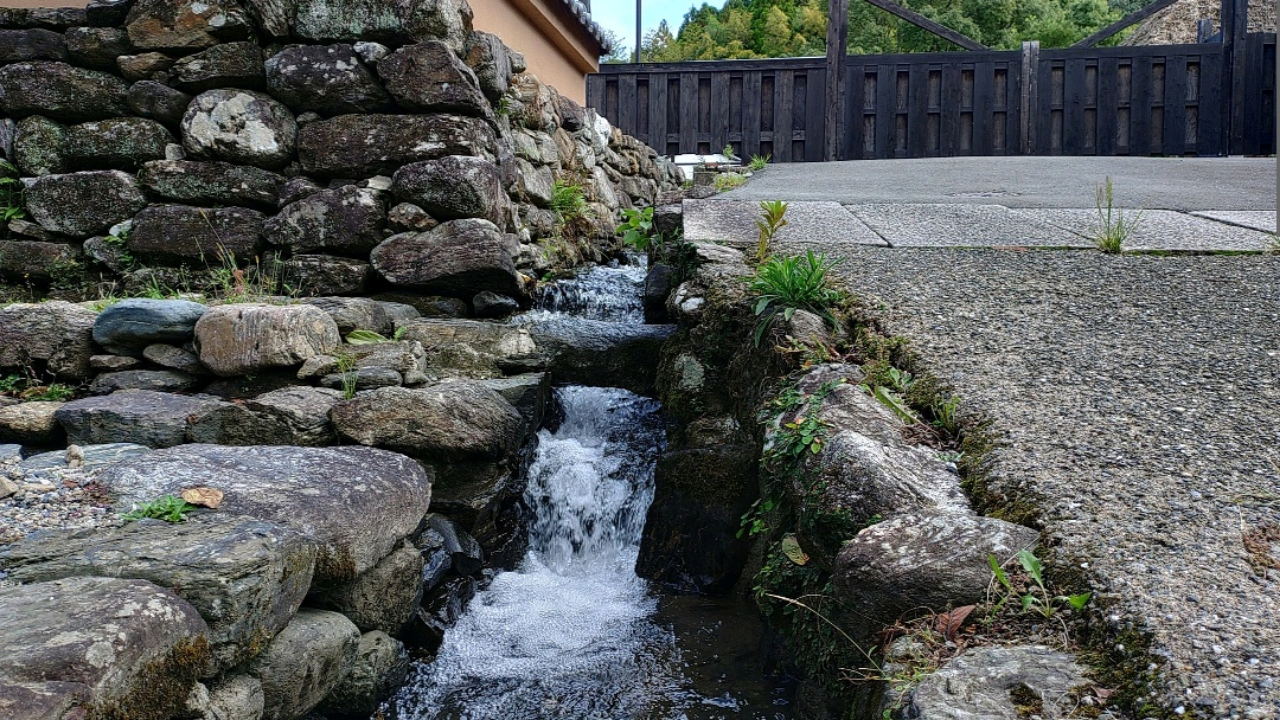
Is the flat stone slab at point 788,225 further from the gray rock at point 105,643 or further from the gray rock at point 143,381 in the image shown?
the gray rock at point 105,643

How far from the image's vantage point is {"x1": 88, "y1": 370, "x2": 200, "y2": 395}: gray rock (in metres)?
4.21

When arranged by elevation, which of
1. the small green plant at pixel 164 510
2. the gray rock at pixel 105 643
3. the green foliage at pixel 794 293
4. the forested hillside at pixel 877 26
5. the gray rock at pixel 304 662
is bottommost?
the gray rock at pixel 304 662

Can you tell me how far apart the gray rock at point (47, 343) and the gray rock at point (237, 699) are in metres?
2.47

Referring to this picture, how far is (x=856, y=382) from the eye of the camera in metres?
3.18

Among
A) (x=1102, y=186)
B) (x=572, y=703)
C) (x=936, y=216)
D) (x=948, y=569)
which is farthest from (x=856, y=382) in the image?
(x=1102, y=186)

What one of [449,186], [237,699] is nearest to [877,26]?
[449,186]

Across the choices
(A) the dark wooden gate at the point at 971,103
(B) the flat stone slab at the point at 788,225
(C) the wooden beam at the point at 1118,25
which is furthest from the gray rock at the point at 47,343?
(C) the wooden beam at the point at 1118,25

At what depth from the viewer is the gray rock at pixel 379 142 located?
5352mm

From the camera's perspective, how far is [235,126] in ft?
17.8

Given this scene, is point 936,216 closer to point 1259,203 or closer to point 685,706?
point 1259,203

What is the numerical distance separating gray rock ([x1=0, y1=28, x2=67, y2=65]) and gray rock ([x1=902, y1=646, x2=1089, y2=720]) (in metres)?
6.08

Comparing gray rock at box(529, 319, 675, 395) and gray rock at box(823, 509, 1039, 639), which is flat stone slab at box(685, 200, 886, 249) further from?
gray rock at box(823, 509, 1039, 639)

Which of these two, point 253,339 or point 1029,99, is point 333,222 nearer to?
point 253,339

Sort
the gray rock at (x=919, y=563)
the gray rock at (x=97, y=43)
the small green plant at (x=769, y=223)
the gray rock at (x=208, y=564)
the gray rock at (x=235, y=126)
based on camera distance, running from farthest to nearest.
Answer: the gray rock at (x=97, y=43) < the gray rock at (x=235, y=126) < the small green plant at (x=769, y=223) < the gray rock at (x=208, y=564) < the gray rock at (x=919, y=563)
